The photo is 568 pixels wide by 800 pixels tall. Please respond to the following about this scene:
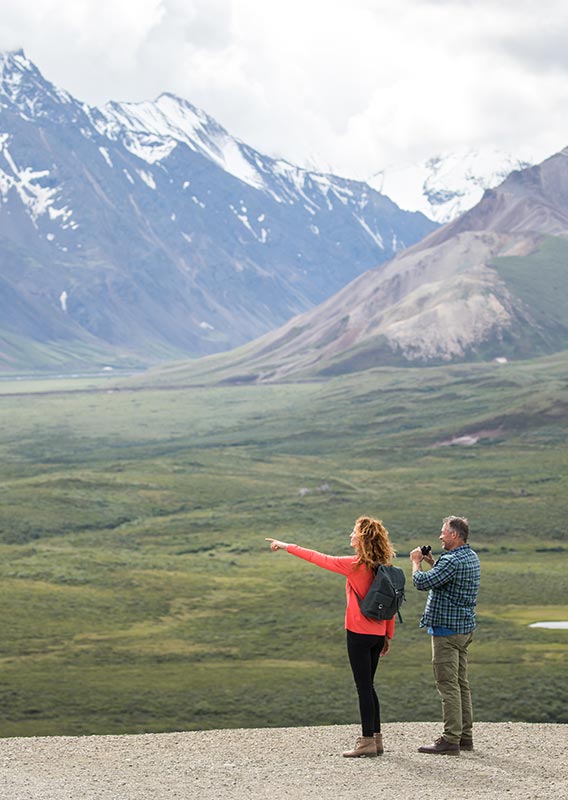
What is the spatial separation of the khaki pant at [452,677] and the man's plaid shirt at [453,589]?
280 millimetres

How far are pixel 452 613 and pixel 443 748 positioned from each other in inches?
99.6

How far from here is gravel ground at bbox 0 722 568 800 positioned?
1928 cm

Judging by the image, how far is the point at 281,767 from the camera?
2109cm

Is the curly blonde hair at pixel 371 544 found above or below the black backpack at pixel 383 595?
above

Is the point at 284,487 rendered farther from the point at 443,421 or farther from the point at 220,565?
the point at 443,421

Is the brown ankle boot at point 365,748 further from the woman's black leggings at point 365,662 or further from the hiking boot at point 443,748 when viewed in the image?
the hiking boot at point 443,748

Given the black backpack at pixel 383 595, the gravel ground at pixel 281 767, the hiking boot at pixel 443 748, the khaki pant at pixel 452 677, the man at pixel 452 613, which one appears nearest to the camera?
the gravel ground at pixel 281 767

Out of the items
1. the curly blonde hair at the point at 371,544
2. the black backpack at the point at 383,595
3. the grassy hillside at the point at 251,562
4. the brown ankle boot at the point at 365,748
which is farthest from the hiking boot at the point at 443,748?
the grassy hillside at the point at 251,562

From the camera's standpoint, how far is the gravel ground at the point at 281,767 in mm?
19281

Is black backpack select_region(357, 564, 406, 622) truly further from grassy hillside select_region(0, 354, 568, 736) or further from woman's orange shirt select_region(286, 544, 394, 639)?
grassy hillside select_region(0, 354, 568, 736)

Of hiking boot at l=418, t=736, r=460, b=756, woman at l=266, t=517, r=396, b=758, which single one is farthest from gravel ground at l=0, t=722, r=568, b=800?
woman at l=266, t=517, r=396, b=758

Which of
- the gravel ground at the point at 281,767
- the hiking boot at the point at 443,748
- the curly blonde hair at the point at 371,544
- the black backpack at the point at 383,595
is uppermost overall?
the curly blonde hair at the point at 371,544

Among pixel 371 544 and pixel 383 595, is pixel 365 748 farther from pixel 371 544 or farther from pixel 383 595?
pixel 371 544

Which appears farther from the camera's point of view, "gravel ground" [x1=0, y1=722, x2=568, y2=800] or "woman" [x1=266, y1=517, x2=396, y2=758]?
"woman" [x1=266, y1=517, x2=396, y2=758]
